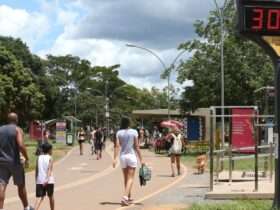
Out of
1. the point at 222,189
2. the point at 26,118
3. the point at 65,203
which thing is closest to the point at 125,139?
the point at 65,203

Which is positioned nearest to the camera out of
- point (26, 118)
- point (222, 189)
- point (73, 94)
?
point (222, 189)

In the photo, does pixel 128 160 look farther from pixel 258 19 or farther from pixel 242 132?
pixel 242 132

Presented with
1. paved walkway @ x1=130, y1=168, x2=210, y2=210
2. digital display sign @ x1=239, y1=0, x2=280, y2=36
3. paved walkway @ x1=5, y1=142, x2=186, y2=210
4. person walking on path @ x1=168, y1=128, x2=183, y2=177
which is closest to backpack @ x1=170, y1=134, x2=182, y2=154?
person walking on path @ x1=168, y1=128, x2=183, y2=177

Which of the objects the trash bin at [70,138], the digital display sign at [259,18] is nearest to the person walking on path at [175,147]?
the digital display sign at [259,18]

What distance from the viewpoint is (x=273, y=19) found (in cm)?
1227

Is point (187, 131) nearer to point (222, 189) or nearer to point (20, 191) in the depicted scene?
point (222, 189)

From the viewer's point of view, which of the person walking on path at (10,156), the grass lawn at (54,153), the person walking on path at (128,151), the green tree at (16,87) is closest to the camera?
the person walking on path at (10,156)

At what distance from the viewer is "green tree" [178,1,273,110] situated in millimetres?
44375

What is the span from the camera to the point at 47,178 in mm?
12953

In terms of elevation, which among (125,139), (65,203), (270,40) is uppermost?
(270,40)

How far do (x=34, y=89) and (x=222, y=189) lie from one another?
5092 centimetres

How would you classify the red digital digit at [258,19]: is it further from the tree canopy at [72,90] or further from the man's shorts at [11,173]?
the tree canopy at [72,90]

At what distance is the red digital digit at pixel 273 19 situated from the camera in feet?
40.1

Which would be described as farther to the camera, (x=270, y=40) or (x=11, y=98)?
(x=11, y=98)
